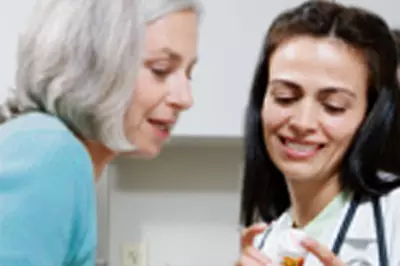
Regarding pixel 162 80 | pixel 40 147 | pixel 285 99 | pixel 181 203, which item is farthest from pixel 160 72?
pixel 181 203

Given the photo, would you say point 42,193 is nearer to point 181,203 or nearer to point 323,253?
point 323,253

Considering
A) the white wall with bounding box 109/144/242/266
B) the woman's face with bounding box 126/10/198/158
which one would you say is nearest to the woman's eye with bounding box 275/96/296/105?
the woman's face with bounding box 126/10/198/158

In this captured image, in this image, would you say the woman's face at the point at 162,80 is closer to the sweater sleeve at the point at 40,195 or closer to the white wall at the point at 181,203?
the sweater sleeve at the point at 40,195

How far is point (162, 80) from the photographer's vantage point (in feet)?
2.40

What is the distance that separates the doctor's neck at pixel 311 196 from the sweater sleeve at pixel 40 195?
44 cm

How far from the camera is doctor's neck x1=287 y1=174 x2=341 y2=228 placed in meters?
0.98

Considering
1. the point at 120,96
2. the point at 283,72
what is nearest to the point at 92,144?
the point at 120,96

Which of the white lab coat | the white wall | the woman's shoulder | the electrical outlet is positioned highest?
the woman's shoulder

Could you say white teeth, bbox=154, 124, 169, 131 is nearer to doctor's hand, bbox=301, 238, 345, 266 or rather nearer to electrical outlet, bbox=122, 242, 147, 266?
doctor's hand, bbox=301, 238, 345, 266

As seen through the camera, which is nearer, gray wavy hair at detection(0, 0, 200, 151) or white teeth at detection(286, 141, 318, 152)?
gray wavy hair at detection(0, 0, 200, 151)

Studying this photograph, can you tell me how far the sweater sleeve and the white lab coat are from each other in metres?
0.32

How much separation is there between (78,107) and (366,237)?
0.45 metres

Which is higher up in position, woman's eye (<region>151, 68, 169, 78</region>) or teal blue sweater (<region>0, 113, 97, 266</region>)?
woman's eye (<region>151, 68, 169, 78</region>)

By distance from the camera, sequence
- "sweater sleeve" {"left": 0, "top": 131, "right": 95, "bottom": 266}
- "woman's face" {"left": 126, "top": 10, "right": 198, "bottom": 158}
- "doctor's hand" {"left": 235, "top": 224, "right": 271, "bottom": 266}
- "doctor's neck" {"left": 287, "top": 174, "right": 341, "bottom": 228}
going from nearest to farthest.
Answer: "sweater sleeve" {"left": 0, "top": 131, "right": 95, "bottom": 266}, "woman's face" {"left": 126, "top": 10, "right": 198, "bottom": 158}, "doctor's hand" {"left": 235, "top": 224, "right": 271, "bottom": 266}, "doctor's neck" {"left": 287, "top": 174, "right": 341, "bottom": 228}
